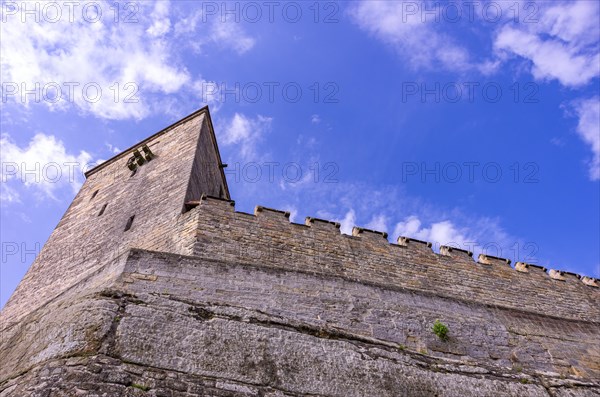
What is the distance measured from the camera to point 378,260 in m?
8.90

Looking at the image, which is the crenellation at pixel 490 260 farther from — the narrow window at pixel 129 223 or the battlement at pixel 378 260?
the narrow window at pixel 129 223

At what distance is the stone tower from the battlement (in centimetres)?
3

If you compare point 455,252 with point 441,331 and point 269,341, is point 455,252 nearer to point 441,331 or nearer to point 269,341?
point 441,331

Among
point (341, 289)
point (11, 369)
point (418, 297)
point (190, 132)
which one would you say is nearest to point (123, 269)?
point (11, 369)

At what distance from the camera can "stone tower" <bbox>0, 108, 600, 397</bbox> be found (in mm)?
5246

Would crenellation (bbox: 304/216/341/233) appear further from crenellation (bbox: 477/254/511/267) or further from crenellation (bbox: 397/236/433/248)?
crenellation (bbox: 477/254/511/267)

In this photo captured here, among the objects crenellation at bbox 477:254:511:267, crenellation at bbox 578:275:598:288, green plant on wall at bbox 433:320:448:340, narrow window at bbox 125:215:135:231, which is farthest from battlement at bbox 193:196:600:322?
narrow window at bbox 125:215:135:231

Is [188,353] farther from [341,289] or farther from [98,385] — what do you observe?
[341,289]

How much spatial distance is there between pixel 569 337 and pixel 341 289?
4364 mm

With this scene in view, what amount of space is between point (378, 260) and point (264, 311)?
309 centimetres

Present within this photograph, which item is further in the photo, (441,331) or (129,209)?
(129,209)

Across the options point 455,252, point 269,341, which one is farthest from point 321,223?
point 269,341

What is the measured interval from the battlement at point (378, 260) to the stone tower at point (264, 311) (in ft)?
0.09

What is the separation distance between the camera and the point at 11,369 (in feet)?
18.3
